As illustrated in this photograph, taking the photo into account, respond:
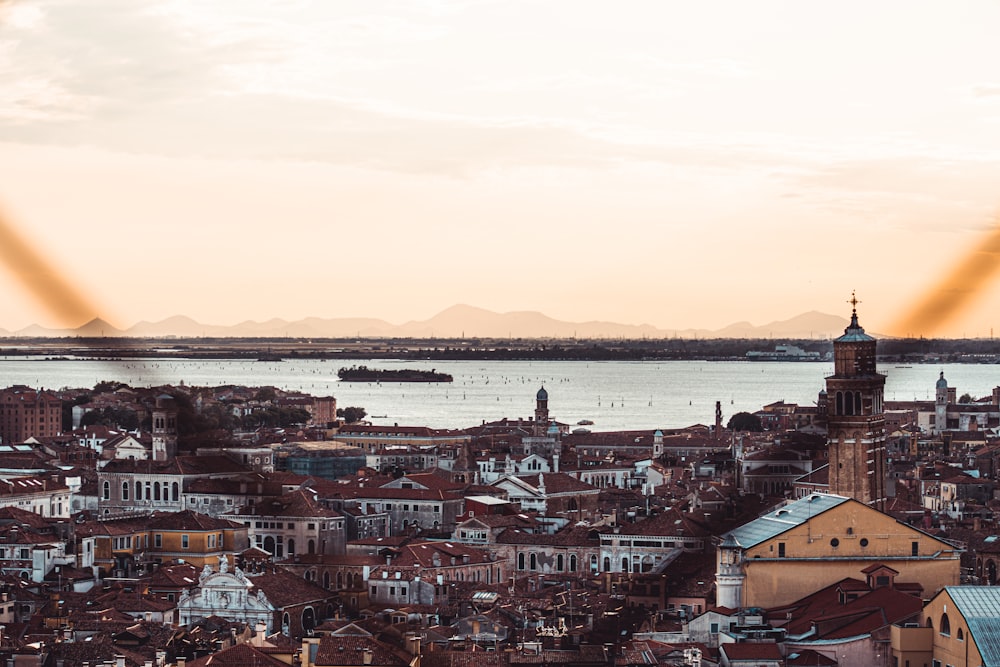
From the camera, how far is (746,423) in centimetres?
6538

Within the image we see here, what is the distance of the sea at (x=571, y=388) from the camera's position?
85.2 metres

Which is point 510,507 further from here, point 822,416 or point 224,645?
point 224,645

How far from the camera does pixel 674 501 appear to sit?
1238 inches

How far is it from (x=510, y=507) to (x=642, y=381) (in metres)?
112

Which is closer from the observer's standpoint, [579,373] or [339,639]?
[339,639]

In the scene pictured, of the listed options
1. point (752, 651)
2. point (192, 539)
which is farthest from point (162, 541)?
point (752, 651)

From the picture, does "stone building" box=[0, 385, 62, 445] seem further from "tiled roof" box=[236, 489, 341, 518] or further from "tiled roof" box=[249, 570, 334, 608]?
"tiled roof" box=[249, 570, 334, 608]

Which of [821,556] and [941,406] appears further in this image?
[941,406]

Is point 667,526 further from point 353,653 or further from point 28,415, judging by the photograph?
point 28,415

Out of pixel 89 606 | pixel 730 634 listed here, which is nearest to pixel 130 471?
pixel 89 606

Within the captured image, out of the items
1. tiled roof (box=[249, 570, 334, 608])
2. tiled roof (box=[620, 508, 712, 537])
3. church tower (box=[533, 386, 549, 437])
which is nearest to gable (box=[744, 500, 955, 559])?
tiled roof (box=[249, 570, 334, 608])

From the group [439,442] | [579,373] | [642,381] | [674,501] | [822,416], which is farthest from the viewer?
[579,373]

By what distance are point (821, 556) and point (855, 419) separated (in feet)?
28.9

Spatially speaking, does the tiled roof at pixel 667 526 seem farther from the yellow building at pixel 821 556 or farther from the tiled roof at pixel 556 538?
the yellow building at pixel 821 556
